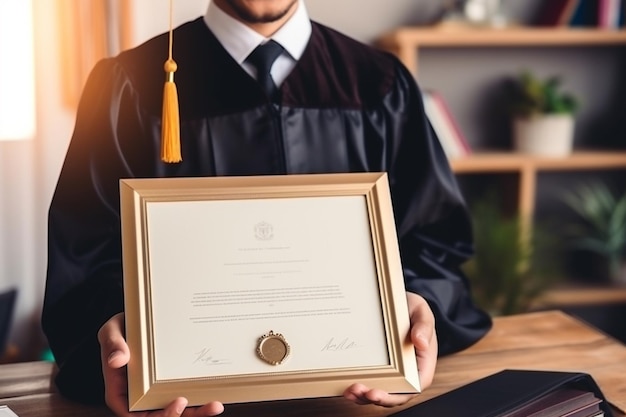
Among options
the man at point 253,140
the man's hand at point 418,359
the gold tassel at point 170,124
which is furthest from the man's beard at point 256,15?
the man's hand at point 418,359

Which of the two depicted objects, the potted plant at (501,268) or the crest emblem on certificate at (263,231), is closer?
the crest emblem on certificate at (263,231)

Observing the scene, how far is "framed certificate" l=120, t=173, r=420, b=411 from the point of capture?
38.3 inches

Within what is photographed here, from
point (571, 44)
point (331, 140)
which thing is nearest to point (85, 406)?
point (331, 140)

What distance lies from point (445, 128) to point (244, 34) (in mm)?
1600

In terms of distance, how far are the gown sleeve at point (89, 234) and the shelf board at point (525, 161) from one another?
1634 millimetres

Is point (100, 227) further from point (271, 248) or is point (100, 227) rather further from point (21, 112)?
point (21, 112)

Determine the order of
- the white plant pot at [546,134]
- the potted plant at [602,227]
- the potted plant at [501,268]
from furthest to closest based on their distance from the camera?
the potted plant at [602,227]
the white plant pot at [546,134]
the potted plant at [501,268]

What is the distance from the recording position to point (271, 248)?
41.4 inches

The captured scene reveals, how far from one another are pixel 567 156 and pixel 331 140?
1.74 m

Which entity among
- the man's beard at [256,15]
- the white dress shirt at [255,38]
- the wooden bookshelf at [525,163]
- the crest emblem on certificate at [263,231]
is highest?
the man's beard at [256,15]

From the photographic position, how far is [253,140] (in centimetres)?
131
